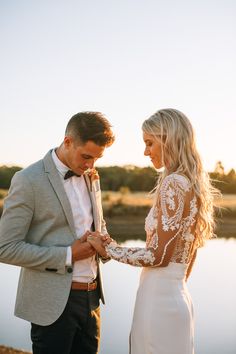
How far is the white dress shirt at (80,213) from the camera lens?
9.37ft

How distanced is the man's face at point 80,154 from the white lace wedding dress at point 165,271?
16.5 inches

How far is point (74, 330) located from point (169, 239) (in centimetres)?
73

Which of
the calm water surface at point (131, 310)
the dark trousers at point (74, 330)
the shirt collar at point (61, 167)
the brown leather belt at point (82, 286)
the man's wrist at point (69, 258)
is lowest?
the calm water surface at point (131, 310)

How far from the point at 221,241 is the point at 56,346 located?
79.7ft

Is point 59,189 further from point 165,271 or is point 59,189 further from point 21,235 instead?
point 165,271

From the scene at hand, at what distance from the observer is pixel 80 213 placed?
2.87 m

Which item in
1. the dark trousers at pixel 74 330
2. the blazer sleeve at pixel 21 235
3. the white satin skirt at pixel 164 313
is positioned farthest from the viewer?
the white satin skirt at pixel 164 313

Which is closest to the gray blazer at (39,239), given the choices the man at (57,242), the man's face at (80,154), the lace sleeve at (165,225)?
the man at (57,242)

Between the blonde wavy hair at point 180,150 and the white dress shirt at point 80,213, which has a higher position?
the blonde wavy hair at point 180,150

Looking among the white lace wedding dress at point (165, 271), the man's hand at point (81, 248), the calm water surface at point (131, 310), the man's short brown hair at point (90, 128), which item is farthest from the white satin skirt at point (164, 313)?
the calm water surface at point (131, 310)

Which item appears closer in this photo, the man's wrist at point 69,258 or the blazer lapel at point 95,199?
the man's wrist at point 69,258

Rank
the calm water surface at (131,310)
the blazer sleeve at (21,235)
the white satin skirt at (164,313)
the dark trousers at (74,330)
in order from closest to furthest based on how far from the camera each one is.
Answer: the blazer sleeve at (21,235) → the dark trousers at (74,330) → the white satin skirt at (164,313) → the calm water surface at (131,310)

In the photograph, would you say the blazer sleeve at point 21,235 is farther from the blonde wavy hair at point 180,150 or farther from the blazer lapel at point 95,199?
the blonde wavy hair at point 180,150

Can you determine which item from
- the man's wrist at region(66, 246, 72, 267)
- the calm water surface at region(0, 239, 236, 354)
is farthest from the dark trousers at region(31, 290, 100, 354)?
the calm water surface at region(0, 239, 236, 354)
